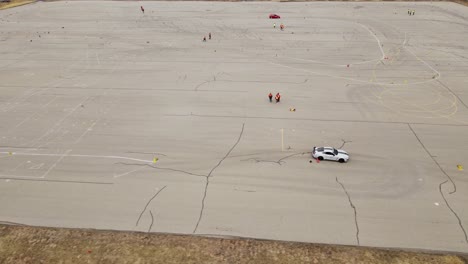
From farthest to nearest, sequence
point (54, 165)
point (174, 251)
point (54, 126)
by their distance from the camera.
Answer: point (54, 126) → point (54, 165) → point (174, 251)

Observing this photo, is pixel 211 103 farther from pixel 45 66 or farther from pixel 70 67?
pixel 45 66

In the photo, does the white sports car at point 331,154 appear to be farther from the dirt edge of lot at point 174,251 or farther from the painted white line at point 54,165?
the painted white line at point 54,165

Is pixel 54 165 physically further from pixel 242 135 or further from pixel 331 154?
pixel 331 154

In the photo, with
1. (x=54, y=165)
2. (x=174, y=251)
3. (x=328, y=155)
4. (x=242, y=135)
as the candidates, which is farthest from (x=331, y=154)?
(x=54, y=165)

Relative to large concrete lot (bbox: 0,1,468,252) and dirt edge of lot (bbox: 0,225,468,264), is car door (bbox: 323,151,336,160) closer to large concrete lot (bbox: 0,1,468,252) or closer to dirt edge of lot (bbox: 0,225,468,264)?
large concrete lot (bbox: 0,1,468,252)

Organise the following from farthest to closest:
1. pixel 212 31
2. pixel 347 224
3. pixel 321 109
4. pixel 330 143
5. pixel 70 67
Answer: pixel 212 31, pixel 70 67, pixel 321 109, pixel 330 143, pixel 347 224

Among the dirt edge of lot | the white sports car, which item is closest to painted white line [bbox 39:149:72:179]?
the dirt edge of lot

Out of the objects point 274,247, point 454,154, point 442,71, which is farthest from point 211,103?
point 442,71

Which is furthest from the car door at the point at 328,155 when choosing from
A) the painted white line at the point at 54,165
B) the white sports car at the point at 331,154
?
the painted white line at the point at 54,165
